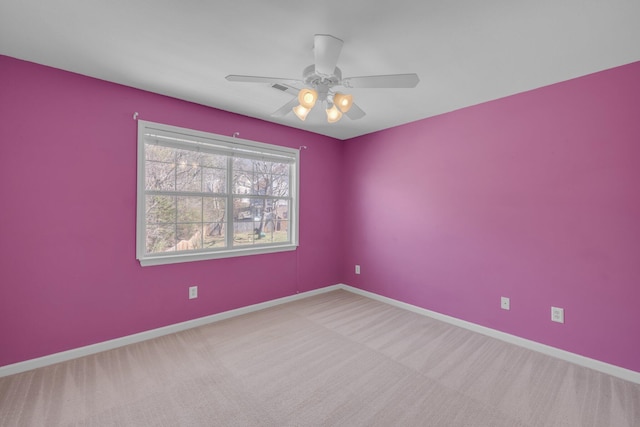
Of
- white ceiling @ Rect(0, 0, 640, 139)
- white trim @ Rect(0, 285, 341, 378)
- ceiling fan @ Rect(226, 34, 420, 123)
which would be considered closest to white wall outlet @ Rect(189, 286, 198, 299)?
white trim @ Rect(0, 285, 341, 378)

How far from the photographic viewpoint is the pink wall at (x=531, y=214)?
7.00 ft

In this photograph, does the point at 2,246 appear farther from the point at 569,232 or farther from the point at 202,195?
the point at 569,232

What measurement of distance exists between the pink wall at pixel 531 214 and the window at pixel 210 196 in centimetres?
155

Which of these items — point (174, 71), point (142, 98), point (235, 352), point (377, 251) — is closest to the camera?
point (174, 71)

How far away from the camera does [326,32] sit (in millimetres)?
1732

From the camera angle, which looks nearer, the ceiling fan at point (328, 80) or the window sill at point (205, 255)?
the ceiling fan at point (328, 80)

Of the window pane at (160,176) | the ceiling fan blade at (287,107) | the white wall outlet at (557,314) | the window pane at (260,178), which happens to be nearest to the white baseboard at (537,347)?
the white wall outlet at (557,314)

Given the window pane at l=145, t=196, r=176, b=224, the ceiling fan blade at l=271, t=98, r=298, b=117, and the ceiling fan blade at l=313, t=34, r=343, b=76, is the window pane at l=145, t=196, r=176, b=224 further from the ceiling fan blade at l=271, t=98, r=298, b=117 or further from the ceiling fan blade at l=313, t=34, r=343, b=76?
the ceiling fan blade at l=313, t=34, r=343, b=76

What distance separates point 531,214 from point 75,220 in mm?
4080

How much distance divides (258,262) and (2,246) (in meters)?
2.18

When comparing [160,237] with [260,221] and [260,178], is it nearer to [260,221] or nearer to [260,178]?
[260,221]

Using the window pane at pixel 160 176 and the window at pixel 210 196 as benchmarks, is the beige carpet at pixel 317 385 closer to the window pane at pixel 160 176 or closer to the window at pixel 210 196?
the window at pixel 210 196

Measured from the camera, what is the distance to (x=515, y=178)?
2.65 m

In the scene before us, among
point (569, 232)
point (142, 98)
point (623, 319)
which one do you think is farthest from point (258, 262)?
point (623, 319)
